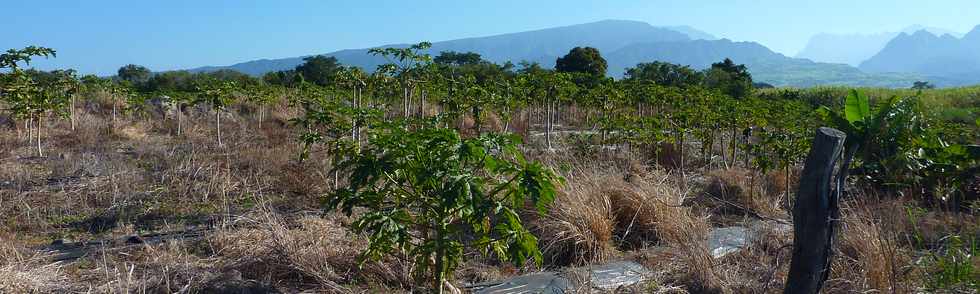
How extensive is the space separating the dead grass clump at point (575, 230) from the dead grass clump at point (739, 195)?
1.96 metres

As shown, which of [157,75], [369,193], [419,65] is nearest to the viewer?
[369,193]

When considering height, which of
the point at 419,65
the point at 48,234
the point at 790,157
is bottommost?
the point at 48,234

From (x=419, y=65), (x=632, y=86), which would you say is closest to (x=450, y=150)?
(x=419, y=65)

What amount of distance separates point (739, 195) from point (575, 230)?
3123 mm

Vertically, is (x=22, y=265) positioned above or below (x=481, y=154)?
below

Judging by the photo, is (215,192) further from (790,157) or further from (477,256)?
(790,157)

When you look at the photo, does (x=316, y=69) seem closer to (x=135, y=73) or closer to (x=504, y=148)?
(x=135, y=73)

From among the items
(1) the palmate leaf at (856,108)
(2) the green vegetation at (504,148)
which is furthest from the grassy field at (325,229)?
(1) the palmate leaf at (856,108)

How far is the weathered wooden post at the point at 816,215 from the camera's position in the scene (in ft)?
9.73

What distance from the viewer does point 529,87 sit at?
46.3 ft

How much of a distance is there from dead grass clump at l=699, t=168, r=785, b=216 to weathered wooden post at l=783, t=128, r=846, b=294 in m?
3.71

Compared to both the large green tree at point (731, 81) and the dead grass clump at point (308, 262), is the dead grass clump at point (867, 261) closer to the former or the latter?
the dead grass clump at point (308, 262)

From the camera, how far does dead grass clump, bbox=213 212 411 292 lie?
4.28 m

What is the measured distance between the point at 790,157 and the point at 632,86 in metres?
10.0
